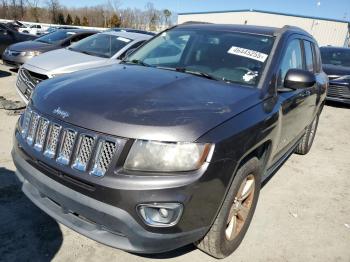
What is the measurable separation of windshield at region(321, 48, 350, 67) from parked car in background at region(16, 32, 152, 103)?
7.12 metres

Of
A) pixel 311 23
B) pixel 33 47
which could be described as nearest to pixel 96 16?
pixel 311 23

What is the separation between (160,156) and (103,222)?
1.87 ft

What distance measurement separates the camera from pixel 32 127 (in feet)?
9.16

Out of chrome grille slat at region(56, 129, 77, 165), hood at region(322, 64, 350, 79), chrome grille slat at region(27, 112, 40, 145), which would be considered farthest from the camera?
hood at region(322, 64, 350, 79)

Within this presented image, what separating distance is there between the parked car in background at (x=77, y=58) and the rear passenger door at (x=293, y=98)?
12.8 feet

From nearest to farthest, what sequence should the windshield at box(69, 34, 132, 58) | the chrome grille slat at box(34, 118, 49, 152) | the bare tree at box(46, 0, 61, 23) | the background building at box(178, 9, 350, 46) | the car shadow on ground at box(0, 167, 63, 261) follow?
the chrome grille slat at box(34, 118, 49, 152), the car shadow on ground at box(0, 167, 63, 261), the windshield at box(69, 34, 132, 58), the background building at box(178, 9, 350, 46), the bare tree at box(46, 0, 61, 23)

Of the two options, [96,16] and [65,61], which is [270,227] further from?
[96,16]

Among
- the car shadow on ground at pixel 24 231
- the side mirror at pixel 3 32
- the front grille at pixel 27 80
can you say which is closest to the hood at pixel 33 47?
the front grille at pixel 27 80

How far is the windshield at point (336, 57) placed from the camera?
11922 millimetres

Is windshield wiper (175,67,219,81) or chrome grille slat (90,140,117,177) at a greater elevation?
windshield wiper (175,67,219,81)

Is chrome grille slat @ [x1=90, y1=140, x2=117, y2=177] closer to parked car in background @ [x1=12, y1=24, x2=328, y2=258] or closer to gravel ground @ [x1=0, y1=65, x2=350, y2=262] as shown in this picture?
parked car in background @ [x1=12, y1=24, x2=328, y2=258]

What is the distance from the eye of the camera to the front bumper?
88.3 inches

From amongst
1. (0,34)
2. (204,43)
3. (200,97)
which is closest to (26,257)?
(200,97)

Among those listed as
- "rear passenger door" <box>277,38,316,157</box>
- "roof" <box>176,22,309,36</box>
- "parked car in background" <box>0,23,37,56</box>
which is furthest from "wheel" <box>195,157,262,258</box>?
"parked car in background" <box>0,23,37,56</box>
